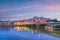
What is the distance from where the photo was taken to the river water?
2207mm

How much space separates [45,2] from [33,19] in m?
0.32

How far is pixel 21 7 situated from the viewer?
2.24 m

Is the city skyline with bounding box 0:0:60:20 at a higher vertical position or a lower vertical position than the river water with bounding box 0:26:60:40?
higher

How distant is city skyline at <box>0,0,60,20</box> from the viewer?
7.30 feet

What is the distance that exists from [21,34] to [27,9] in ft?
1.29

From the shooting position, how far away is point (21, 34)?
221cm

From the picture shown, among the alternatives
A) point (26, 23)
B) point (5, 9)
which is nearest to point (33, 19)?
point (26, 23)

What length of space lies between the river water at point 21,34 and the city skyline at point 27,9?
0.55 ft

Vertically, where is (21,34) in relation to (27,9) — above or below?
below

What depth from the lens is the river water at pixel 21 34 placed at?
221cm

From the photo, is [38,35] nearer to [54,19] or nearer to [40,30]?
[40,30]

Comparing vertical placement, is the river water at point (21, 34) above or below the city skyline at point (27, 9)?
below

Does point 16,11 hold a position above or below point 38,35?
above

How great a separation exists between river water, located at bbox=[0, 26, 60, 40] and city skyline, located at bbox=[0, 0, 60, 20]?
6.6 inches
